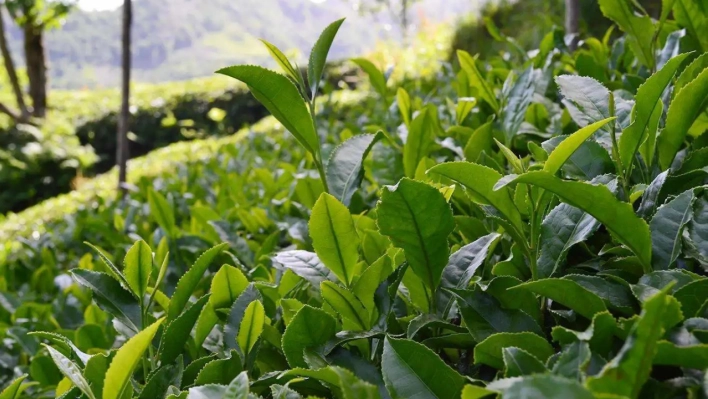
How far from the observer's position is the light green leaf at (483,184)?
0.73 m

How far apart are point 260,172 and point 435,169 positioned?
4.36ft

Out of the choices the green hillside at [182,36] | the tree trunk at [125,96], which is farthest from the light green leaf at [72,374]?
the green hillside at [182,36]

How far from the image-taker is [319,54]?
3.12 feet

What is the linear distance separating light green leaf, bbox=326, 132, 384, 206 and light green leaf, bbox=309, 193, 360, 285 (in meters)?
0.23

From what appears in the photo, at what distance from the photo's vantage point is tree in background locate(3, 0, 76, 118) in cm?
1335

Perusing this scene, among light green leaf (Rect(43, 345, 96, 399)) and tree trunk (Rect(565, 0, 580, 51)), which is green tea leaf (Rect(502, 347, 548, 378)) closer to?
light green leaf (Rect(43, 345, 96, 399))

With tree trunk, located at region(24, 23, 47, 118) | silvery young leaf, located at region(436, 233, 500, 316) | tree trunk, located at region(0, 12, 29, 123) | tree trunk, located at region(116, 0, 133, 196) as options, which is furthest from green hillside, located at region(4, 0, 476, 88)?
silvery young leaf, located at region(436, 233, 500, 316)

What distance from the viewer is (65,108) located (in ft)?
51.4

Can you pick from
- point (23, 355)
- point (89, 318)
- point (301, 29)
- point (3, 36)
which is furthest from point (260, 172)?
point (301, 29)

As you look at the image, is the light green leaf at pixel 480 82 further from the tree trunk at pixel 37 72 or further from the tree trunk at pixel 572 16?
the tree trunk at pixel 37 72

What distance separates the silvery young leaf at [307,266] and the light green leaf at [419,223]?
0.57 feet

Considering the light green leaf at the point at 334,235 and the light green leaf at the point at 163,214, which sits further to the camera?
the light green leaf at the point at 163,214

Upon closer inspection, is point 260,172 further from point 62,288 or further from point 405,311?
point 405,311

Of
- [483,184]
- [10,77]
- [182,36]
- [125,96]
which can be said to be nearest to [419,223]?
[483,184]
